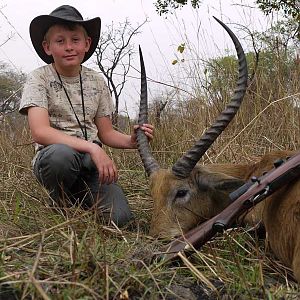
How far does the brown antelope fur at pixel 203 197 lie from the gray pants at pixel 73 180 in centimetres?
42

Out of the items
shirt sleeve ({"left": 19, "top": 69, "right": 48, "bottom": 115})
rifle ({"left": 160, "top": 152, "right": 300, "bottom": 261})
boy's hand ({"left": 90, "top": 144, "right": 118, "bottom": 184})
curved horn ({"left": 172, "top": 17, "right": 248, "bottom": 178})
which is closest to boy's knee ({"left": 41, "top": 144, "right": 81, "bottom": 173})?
boy's hand ({"left": 90, "top": 144, "right": 118, "bottom": 184})

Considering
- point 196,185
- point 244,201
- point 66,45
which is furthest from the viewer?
point 66,45

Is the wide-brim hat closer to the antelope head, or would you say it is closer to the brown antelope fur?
the antelope head

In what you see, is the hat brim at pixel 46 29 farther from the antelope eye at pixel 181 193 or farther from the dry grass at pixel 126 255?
the antelope eye at pixel 181 193

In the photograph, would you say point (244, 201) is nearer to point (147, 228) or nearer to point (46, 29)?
point (147, 228)

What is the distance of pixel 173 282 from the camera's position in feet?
8.07

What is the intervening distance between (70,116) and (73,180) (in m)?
0.52

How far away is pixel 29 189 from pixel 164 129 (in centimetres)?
230

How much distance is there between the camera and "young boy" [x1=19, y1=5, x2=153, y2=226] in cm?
386

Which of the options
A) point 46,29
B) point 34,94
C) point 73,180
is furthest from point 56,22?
point 73,180

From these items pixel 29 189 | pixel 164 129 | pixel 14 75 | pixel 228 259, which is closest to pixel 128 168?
pixel 164 129

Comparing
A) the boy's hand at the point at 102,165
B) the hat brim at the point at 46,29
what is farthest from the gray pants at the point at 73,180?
the hat brim at the point at 46,29

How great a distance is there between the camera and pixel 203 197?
3.51 m

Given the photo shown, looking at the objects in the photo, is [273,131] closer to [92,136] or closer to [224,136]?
[224,136]
